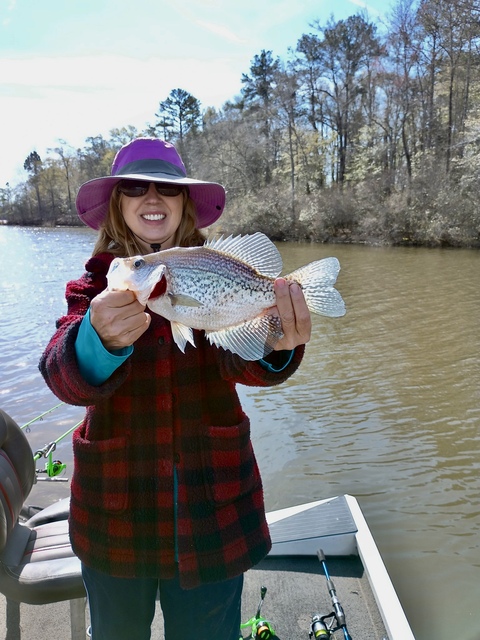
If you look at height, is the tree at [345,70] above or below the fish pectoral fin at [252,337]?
above

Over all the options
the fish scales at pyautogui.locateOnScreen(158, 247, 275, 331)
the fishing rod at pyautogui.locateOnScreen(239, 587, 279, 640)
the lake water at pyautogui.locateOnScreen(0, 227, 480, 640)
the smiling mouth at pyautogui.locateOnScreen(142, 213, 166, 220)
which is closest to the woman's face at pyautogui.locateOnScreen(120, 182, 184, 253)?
the smiling mouth at pyautogui.locateOnScreen(142, 213, 166, 220)

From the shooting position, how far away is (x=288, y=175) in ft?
148

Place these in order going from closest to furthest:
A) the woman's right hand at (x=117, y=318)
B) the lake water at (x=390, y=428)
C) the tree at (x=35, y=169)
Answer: the woman's right hand at (x=117, y=318), the lake water at (x=390, y=428), the tree at (x=35, y=169)

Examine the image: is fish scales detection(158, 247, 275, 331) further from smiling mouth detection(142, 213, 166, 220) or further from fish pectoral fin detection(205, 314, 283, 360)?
smiling mouth detection(142, 213, 166, 220)

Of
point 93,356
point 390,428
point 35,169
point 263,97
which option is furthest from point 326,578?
point 35,169

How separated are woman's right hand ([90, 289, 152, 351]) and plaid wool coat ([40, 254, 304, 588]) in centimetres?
17

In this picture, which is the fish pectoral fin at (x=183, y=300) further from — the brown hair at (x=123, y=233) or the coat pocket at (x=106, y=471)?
the coat pocket at (x=106, y=471)

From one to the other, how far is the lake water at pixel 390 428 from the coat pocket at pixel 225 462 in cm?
348

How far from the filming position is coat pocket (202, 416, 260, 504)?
189cm

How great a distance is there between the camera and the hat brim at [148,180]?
2.10m

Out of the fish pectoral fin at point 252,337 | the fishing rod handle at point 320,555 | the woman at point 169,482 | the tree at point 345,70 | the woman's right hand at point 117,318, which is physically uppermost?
the tree at point 345,70

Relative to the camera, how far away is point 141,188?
2.11 m

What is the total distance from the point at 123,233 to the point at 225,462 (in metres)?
1.10

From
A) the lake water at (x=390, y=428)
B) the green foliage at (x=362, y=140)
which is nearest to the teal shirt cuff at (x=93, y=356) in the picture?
the lake water at (x=390, y=428)
